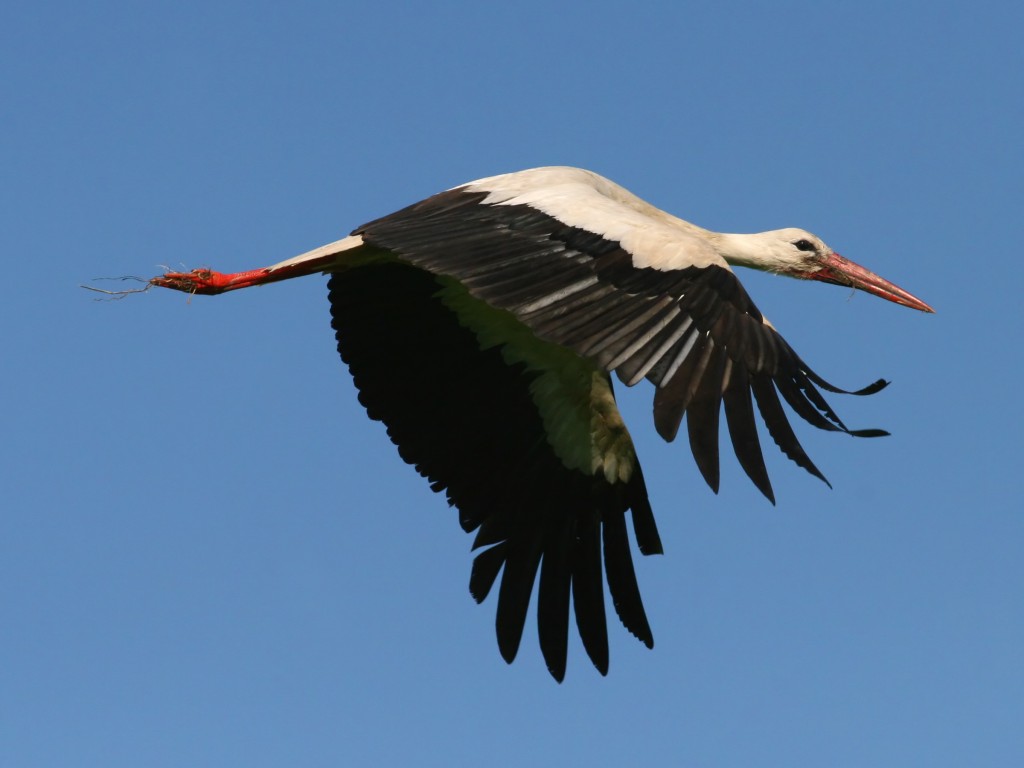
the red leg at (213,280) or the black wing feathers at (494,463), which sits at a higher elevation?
the red leg at (213,280)

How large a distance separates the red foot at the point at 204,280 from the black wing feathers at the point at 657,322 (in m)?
1.28

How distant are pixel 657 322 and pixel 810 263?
127 inches

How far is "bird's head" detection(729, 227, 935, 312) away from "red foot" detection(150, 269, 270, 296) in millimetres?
2813

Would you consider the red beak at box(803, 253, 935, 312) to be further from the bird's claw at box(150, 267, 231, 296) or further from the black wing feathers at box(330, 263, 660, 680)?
the bird's claw at box(150, 267, 231, 296)

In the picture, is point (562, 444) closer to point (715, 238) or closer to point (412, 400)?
→ point (412, 400)

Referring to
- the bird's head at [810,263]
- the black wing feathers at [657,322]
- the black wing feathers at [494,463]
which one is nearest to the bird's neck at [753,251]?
the bird's head at [810,263]

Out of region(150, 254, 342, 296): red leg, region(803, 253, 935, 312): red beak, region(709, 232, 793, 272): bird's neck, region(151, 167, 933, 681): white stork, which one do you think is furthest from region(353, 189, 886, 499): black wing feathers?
region(803, 253, 935, 312): red beak

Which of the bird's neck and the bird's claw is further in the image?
the bird's neck

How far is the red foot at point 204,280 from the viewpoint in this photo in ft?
27.8

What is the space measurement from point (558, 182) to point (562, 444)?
1588 mm

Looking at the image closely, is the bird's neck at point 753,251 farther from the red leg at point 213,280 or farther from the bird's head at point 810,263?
the red leg at point 213,280

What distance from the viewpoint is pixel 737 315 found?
7.01 metres

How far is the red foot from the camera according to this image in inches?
334

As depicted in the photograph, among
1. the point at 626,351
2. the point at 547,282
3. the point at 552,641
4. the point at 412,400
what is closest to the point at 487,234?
the point at 547,282
